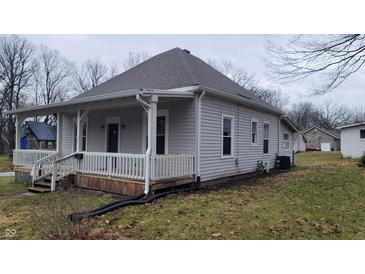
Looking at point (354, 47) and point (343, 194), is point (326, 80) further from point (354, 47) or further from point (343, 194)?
point (343, 194)

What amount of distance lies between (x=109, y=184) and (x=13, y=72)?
1636 inches

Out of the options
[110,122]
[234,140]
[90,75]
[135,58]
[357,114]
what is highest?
[135,58]

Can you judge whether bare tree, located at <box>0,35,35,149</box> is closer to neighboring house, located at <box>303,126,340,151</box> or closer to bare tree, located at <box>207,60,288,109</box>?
bare tree, located at <box>207,60,288,109</box>

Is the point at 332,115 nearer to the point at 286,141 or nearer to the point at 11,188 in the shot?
the point at 286,141

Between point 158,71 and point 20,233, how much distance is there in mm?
8687

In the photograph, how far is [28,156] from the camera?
13.0 m

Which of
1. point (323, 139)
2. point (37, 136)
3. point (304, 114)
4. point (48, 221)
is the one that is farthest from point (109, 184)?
point (304, 114)

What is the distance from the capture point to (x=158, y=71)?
1277 centimetres

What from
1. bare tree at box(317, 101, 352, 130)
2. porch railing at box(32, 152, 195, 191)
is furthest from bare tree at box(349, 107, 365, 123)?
porch railing at box(32, 152, 195, 191)

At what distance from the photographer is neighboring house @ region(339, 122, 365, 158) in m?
26.3

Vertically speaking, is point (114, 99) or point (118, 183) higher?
point (114, 99)

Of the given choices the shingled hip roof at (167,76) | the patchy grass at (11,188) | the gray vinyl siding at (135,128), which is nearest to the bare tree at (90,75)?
the gray vinyl siding at (135,128)

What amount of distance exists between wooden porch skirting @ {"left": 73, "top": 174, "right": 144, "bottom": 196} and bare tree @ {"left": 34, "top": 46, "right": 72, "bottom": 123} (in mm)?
42262
